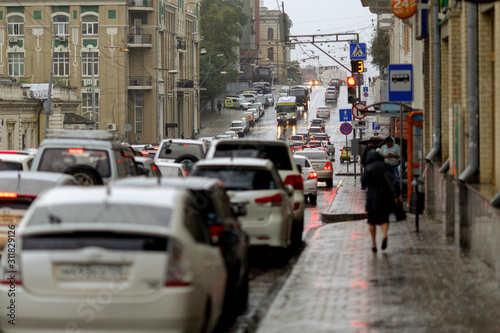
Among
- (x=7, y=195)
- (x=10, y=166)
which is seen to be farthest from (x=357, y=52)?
(x=7, y=195)

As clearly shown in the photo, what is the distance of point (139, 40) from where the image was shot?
85.9 m

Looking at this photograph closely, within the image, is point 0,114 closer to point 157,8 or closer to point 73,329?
point 157,8

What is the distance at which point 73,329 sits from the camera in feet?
23.9

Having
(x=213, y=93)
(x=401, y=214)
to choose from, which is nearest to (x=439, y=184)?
(x=401, y=214)

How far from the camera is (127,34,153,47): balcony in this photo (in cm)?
8544

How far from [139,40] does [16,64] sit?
1101cm

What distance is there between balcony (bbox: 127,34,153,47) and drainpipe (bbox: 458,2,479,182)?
236 feet

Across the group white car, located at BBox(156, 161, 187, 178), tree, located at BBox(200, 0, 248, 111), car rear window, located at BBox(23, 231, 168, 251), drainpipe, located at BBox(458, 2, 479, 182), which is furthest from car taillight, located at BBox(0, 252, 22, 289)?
tree, located at BBox(200, 0, 248, 111)

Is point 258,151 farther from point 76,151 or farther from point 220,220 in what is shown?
point 220,220

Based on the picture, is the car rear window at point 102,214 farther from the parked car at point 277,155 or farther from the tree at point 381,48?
the tree at point 381,48

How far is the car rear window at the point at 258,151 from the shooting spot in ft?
55.4

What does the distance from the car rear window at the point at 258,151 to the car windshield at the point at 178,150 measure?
8.87 metres

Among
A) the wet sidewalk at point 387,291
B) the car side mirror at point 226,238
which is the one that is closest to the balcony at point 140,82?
the wet sidewalk at point 387,291

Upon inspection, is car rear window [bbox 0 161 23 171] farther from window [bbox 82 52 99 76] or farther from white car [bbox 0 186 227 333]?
window [bbox 82 52 99 76]
